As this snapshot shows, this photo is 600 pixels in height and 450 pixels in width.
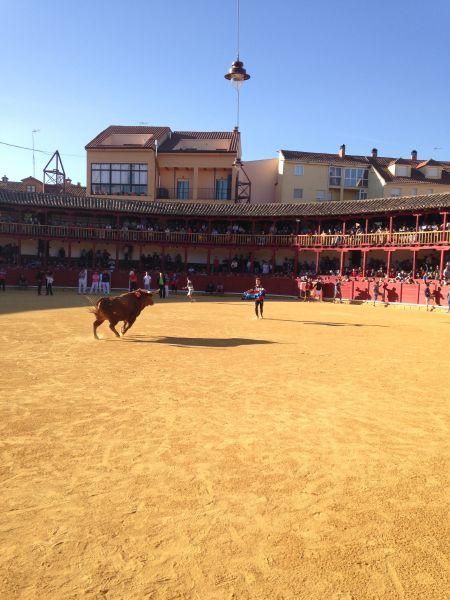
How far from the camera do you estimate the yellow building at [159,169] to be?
45656mm

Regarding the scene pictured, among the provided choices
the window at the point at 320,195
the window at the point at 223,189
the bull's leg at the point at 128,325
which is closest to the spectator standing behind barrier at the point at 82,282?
the bull's leg at the point at 128,325

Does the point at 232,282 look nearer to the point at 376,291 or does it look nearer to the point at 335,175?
the point at 376,291

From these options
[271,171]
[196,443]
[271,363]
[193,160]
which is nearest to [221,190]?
[193,160]

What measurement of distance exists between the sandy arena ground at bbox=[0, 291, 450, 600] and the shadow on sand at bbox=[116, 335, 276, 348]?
2072 millimetres

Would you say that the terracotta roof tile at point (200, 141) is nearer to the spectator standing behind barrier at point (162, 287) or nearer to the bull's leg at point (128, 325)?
the spectator standing behind barrier at point (162, 287)

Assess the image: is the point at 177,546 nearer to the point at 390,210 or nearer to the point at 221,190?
the point at 390,210

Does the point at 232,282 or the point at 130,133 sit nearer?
the point at 232,282

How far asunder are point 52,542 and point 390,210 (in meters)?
32.5

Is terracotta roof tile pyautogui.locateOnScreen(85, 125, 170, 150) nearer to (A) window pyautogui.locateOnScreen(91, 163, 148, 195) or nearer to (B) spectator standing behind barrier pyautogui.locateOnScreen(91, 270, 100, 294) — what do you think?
(A) window pyautogui.locateOnScreen(91, 163, 148, 195)

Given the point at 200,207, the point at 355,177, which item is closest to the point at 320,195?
the point at 355,177

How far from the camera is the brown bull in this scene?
12584 millimetres

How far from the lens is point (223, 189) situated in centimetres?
4684

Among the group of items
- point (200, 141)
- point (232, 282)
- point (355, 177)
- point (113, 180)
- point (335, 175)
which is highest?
point (200, 141)

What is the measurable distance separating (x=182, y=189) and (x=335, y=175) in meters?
15.8
